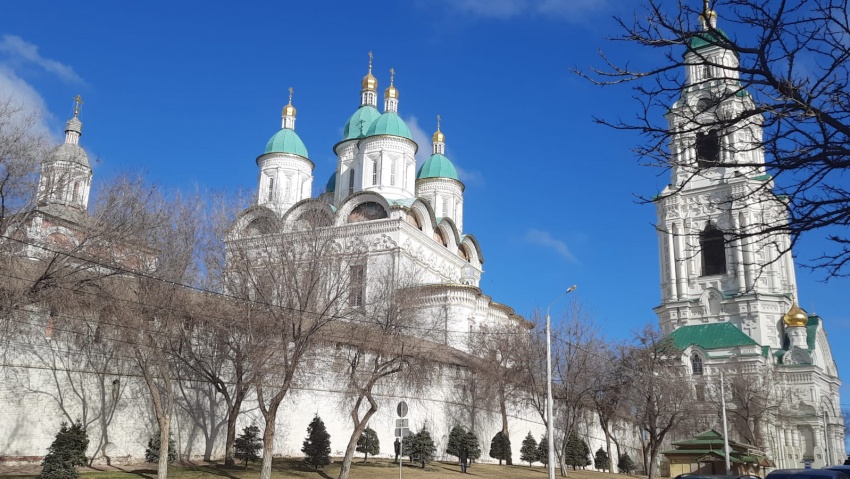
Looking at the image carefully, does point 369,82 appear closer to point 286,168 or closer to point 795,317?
point 286,168

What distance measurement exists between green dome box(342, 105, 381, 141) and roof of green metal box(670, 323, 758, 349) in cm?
2439

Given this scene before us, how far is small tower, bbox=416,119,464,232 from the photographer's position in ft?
165

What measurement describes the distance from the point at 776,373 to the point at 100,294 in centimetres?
4387

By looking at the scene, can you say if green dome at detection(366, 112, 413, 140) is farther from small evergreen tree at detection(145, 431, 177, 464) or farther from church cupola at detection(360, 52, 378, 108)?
small evergreen tree at detection(145, 431, 177, 464)

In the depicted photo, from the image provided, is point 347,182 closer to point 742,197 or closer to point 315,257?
point 315,257

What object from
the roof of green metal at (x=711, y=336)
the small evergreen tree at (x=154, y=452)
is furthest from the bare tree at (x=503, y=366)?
the roof of green metal at (x=711, y=336)

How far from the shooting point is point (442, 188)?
50750 millimetres

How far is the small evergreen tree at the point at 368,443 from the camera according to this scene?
83.3 ft

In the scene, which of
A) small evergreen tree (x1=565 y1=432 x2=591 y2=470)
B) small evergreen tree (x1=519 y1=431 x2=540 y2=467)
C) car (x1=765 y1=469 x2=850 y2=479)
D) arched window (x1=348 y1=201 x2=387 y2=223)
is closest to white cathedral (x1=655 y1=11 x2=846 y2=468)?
small evergreen tree (x1=565 y1=432 x2=591 y2=470)

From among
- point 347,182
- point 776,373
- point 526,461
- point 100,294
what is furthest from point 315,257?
point 776,373

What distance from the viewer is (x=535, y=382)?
99.5ft

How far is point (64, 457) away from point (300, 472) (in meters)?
6.55

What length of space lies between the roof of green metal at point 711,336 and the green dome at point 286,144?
27.3 metres

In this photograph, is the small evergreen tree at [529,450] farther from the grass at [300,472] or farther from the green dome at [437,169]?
the green dome at [437,169]
